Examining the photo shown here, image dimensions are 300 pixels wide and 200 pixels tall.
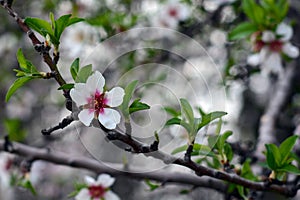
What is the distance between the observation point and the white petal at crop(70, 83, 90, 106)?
76 cm

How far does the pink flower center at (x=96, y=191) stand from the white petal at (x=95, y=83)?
1.54 feet

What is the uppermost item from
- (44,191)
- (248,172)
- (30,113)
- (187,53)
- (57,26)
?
(57,26)

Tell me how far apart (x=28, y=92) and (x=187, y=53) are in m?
1.34

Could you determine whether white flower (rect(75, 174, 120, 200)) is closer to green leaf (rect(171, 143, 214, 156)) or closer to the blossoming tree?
the blossoming tree

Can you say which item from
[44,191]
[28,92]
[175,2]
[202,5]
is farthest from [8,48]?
[202,5]

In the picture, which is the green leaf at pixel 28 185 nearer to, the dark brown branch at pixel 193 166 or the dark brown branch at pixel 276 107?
the dark brown branch at pixel 193 166

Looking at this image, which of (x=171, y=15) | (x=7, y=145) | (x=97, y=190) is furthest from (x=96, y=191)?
(x=171, y=15)

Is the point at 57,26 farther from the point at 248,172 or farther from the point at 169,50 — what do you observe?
the point at 169,50

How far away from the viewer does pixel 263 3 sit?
1.42 m

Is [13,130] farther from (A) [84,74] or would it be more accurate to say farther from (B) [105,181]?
(A) [84,74]

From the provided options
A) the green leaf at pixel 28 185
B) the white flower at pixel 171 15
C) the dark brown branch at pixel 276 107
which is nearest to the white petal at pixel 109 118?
the green leaf at pixel 28 185

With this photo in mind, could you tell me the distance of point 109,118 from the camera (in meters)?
0.77

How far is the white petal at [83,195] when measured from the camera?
1.18m

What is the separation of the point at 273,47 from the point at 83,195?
74cm
